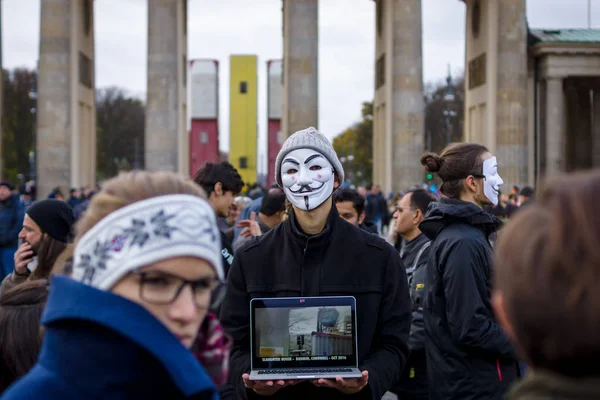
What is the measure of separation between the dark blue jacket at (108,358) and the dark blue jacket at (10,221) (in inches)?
430

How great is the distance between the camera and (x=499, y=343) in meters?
4.32

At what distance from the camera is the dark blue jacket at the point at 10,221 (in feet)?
40.2

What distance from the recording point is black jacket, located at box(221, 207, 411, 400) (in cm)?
381

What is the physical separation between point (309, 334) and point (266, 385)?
29 centimetres

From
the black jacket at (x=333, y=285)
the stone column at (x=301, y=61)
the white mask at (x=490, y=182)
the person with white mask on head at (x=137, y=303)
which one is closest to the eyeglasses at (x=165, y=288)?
the person with white mask on head at (x=137, y=303)

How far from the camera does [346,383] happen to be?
3.55 metres

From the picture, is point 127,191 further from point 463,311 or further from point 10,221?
point 10,221

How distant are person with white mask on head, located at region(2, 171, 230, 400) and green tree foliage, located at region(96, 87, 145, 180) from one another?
87.9m

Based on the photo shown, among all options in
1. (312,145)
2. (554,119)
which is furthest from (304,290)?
(554,119)

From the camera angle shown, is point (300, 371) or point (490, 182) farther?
point (490, 182)

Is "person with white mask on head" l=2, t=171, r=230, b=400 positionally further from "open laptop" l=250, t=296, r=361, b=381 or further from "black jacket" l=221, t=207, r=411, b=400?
"black jacket" l=221, t=207, r=411, b=400

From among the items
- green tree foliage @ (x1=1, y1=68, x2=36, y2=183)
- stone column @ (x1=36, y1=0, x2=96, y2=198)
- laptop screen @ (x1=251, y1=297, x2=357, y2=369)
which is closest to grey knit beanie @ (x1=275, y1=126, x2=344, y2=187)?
laptop screen @ (x1=251, y1=297, x2=357, y2=369)

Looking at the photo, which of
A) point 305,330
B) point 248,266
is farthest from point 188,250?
point 248,266

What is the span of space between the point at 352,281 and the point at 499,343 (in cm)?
99
